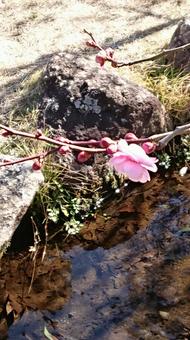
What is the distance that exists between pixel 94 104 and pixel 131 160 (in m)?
3.37

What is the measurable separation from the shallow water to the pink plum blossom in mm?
2220

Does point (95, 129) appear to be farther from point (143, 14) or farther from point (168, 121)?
point (143, 14)

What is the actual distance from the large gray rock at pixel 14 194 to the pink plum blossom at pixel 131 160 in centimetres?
271

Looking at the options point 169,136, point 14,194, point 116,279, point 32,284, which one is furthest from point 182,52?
point 169,136

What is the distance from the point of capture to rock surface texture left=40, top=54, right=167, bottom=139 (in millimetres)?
4395

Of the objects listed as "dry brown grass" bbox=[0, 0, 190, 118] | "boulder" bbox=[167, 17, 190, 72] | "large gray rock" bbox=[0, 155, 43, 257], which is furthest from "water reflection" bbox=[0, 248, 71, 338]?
"boulder" bbox=[167, 17, 190, 72]

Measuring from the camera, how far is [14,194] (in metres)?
3.84

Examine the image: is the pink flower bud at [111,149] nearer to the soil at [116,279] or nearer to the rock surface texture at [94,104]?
the soil at [116,279]

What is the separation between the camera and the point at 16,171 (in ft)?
12.9

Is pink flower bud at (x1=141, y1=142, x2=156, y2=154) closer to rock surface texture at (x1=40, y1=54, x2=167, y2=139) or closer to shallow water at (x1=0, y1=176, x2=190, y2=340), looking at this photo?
shallow water at (x1=0, y1=176, x2=190, y2=340)

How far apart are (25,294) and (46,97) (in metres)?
1.77

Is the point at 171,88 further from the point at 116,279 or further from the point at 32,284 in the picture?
the point at 32,284

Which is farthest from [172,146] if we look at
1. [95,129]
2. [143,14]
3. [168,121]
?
[143,14]

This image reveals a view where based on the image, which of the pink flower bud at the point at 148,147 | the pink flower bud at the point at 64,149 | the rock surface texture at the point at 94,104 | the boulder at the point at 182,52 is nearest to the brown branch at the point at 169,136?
the pink flower bud at the point at 148,147
